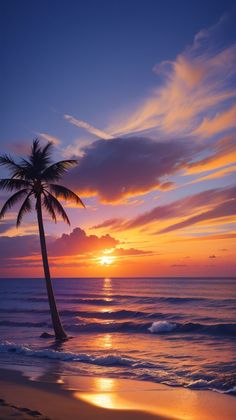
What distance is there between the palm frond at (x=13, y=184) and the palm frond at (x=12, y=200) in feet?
0.86

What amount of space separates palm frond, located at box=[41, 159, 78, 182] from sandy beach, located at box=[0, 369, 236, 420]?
10486mm

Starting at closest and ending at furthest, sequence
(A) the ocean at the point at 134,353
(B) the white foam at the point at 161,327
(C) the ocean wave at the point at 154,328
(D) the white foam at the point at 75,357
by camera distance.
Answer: (A) the ocean at the point at 134,353 → (D) the white foam at the point at 75,357 → (C) the ocean wave at the point at 154,328 → (B) the white foam at the point at 161,327

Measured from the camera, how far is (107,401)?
32.4ft

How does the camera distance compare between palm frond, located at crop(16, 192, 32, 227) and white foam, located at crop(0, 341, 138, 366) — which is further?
palm frond, located at crop(16, 192, 32, 227)

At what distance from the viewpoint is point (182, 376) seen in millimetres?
13297

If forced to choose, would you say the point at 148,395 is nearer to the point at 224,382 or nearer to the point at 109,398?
the point at 109,398

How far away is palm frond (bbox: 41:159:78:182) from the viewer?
20.0m

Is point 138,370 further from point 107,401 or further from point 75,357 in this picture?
point 107,401

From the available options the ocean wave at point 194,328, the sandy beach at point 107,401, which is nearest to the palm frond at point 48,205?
the sandy beach at point 107,401

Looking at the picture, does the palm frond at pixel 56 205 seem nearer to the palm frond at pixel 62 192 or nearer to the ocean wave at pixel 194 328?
the palm frond at pixel 62 192

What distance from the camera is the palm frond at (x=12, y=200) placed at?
19.7m

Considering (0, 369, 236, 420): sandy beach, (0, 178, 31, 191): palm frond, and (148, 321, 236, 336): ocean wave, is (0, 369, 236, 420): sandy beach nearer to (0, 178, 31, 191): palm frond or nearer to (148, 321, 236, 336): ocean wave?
(0, 178, 31, 191): palm frond

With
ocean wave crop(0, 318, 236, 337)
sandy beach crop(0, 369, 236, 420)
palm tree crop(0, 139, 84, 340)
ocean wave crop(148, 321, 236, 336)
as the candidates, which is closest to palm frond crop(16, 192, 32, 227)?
palm tree crop(0, 139, 84, 340)

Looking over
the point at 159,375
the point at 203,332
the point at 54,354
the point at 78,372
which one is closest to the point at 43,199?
the point at 54,354
